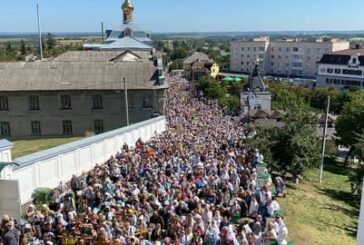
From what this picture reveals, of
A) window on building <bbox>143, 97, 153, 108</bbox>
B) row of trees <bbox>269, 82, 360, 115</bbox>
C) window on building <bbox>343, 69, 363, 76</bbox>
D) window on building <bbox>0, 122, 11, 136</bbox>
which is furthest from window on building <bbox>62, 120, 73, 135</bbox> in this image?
window on building <bbox>343, 69, 363, 76</bbox>

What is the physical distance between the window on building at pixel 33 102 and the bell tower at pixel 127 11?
53.8 m

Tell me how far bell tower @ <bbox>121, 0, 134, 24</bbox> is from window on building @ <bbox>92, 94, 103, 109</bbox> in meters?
53.4

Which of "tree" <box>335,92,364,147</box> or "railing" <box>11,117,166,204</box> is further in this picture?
"tree" <box>335,92,364,147</box>

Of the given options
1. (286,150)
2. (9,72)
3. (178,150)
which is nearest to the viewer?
(178,150)

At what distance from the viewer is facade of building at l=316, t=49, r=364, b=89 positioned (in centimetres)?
11594

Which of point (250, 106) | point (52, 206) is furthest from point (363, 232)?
point (250, 106)

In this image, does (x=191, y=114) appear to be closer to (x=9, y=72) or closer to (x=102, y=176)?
(x=9, y=72)

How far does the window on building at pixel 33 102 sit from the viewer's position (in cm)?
3831

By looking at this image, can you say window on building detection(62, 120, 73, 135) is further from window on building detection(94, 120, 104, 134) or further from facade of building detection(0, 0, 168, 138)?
window on building detection(94, 120, 104, 134)

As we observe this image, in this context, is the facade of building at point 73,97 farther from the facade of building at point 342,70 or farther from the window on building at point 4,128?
the facade of building at point 342,70

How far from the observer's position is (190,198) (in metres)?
13.9

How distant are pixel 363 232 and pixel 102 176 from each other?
1399 cm

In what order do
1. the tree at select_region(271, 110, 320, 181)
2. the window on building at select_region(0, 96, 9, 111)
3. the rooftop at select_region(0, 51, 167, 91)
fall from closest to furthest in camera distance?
the tree at select_region(271, 110, 320, 181) → the rooftop at select_region(0, 51, 167, 91) → the window on building at select_region(0, 96, 9, 111)

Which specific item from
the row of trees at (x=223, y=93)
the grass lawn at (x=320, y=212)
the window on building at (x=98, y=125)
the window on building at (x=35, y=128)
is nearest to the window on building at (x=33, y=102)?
the window on building at (x=35, y=128)
